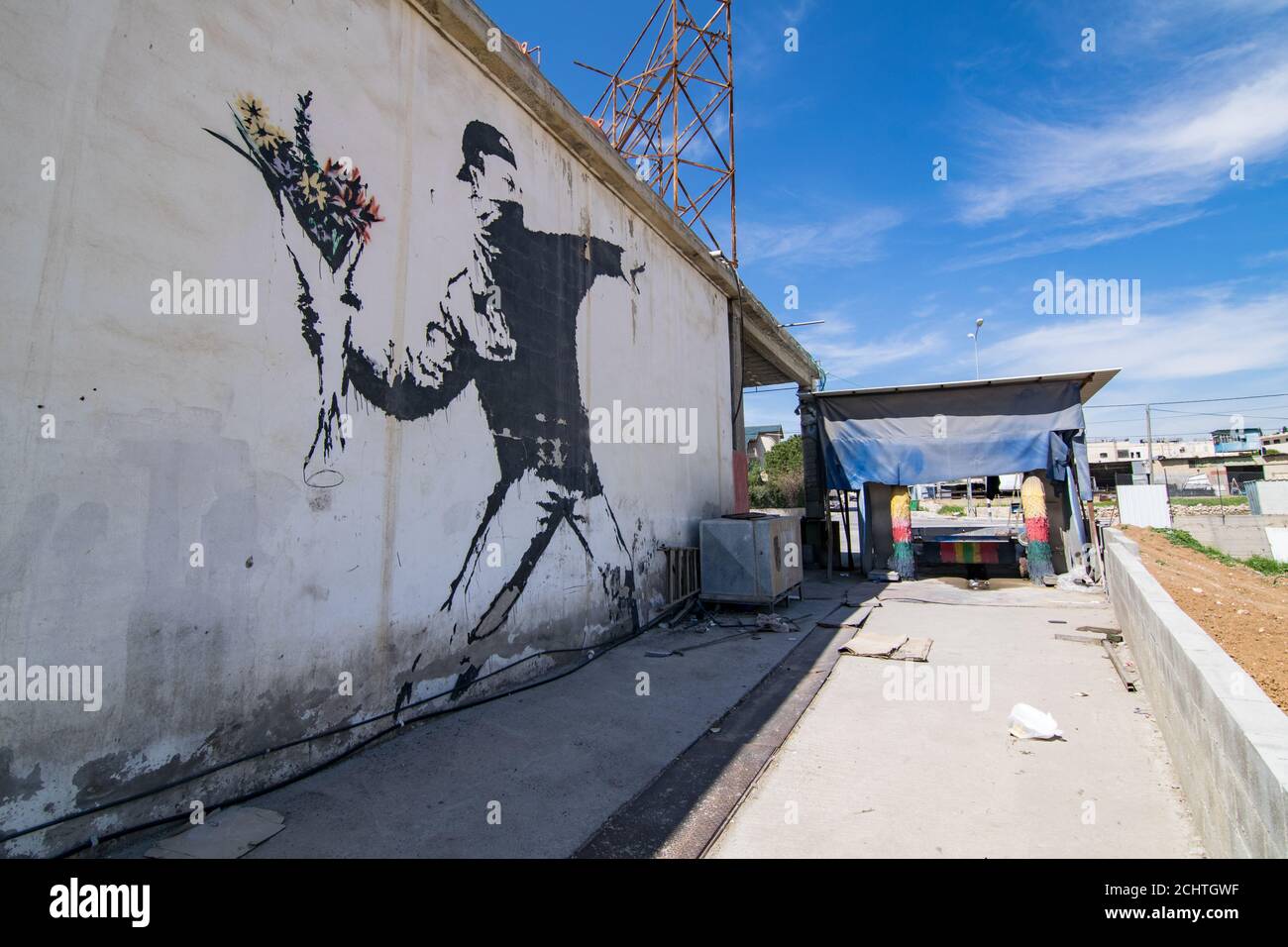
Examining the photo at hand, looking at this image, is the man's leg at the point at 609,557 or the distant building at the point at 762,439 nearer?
the man's leg at the point at 609,557

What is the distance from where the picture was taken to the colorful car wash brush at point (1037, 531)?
1099 cm

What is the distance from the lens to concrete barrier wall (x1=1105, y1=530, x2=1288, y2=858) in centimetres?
196

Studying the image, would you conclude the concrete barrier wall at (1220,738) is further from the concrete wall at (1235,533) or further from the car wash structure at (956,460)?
the concrete wall at (1235,533)

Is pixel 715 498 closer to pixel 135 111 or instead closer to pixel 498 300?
pixel 498 300

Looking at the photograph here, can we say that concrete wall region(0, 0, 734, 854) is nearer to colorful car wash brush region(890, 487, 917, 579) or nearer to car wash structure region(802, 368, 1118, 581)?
colorful car wash brush region(890, 487, 917, 579)

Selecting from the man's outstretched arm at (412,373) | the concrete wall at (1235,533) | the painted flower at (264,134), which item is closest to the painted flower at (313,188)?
the painted flower at (264,134)

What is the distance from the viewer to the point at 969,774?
3.72m

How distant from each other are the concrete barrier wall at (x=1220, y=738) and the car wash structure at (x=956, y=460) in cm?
749

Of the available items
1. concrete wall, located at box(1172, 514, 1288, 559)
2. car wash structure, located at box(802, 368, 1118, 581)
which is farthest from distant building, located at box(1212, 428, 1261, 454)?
car wash structure, located at box(802, 368, 1118, 581)

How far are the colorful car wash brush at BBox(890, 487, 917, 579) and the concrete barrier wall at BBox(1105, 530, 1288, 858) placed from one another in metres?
7.37

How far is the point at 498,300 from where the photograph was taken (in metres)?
5.45

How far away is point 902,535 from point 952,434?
2.22 metres
